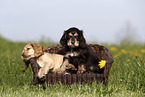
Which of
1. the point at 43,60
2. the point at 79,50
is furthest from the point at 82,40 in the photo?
the point at 43,60

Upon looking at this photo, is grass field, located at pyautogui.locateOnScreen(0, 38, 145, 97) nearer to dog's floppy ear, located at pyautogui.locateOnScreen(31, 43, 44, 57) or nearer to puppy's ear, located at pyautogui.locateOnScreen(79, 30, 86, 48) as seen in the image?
dog's floppy ear, located at pyautogui.locateOnScreen(31, 43, 44, 57)

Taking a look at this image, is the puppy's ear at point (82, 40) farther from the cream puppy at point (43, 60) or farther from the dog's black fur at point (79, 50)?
the cream puppy at point (43, 60)

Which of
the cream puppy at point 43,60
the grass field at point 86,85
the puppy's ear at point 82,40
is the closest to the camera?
the grass field at point 86,85

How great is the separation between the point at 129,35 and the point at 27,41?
7.95 m

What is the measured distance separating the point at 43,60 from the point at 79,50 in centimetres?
72

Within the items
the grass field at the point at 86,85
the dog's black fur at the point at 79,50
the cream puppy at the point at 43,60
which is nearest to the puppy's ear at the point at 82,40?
the dog's black fur at the point at 79,50

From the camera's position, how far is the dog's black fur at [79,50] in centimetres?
371

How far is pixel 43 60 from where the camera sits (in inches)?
146

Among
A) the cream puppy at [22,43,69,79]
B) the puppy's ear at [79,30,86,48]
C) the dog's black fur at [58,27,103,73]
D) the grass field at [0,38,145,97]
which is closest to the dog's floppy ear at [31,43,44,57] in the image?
the cream puppy at [22,43,69,79]

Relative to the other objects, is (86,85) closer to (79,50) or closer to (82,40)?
(79,50)

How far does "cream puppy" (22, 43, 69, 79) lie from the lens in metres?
3.65

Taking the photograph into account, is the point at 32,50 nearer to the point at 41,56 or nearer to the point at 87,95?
the point at 41,56

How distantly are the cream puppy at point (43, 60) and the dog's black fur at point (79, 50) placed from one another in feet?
0.73

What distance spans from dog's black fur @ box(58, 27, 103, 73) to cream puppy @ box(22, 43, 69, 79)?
22 centimetres
